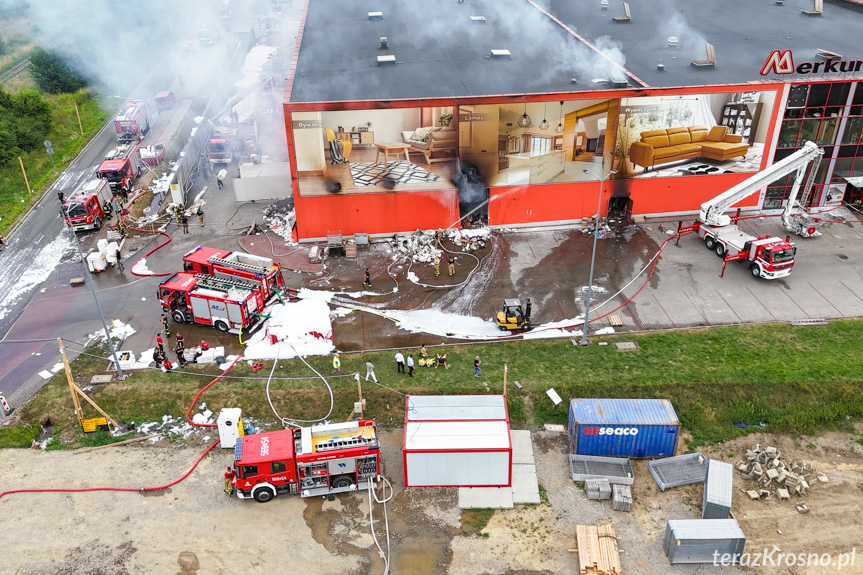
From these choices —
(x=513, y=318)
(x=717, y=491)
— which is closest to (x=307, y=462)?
(x=513, y=318)

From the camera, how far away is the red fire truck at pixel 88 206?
1811 inches

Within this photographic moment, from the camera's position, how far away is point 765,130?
43.9 m

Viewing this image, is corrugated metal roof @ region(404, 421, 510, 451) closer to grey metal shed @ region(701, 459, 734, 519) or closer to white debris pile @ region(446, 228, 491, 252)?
grey metal shed @ region(701, 459, 734, 519)

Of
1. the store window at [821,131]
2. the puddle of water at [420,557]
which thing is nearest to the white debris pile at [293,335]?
the puddle of water at [420,557]

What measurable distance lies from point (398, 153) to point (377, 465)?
2197 cm

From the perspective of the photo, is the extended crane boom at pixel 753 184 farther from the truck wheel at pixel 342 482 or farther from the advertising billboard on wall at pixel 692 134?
the truck wheel at pixel 342 482

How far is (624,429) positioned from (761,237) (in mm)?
19596

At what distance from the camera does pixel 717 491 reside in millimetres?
25594

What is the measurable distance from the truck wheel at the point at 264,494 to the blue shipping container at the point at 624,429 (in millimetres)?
12499

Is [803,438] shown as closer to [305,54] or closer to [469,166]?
[469,166]

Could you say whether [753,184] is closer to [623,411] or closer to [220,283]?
[623,411]

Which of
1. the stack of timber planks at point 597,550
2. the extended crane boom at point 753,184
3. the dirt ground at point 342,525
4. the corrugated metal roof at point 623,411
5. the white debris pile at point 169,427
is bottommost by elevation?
the dirt ground at point 342,525

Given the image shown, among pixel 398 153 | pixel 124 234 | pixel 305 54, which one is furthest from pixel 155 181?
pixel 398 153

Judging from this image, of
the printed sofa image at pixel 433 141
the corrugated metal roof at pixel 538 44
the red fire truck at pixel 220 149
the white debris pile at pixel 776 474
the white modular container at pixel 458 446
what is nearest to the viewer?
the white modular container at pixel 458 446
